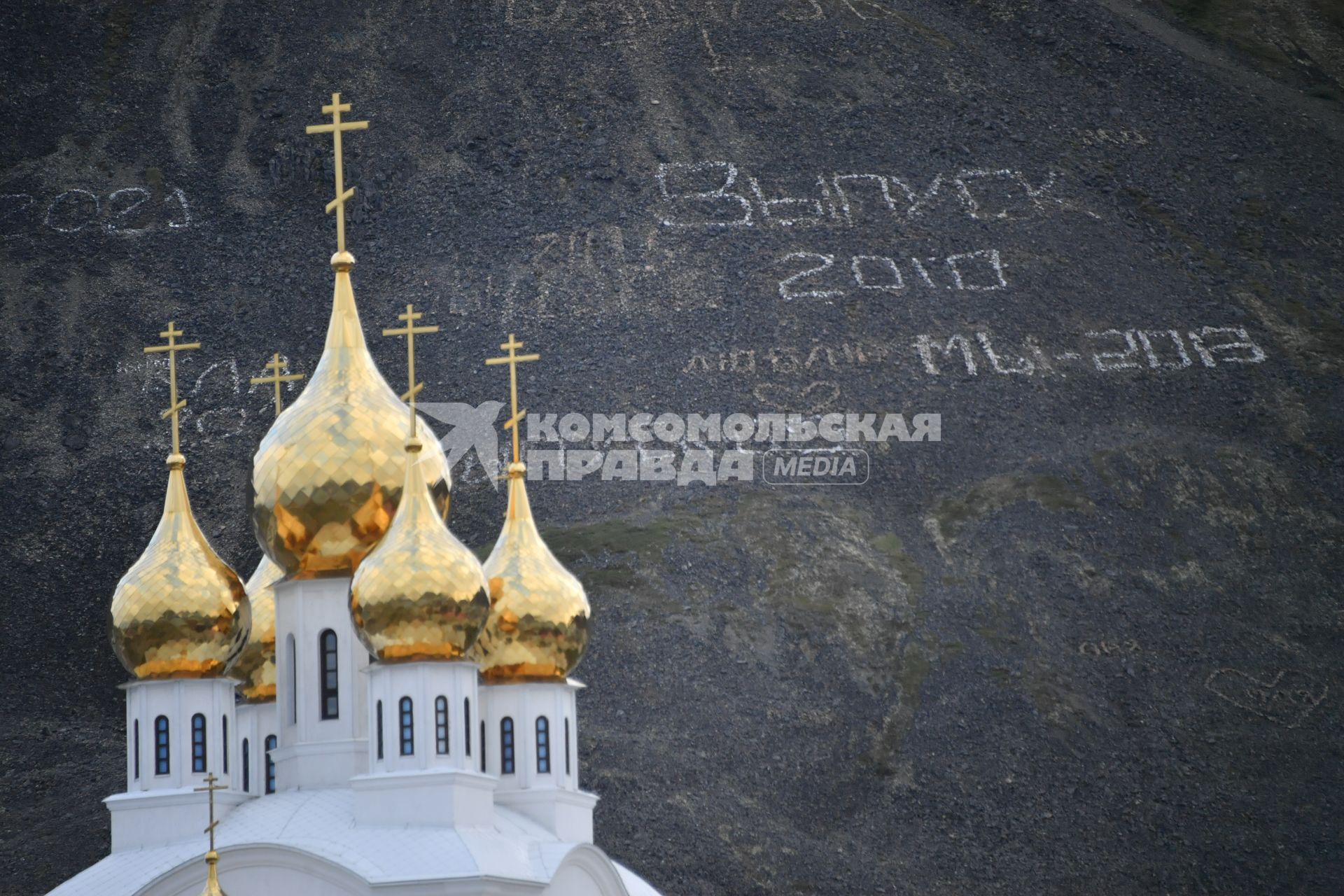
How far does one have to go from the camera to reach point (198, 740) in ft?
61.2

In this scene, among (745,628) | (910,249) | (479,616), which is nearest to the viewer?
(479,616)

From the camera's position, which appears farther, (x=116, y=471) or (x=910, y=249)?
(x=910, y=249)

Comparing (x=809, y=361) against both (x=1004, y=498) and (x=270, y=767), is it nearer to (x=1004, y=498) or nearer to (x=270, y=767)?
(x=1004, y=498)

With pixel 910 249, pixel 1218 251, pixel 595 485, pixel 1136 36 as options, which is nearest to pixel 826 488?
pixel 595 485

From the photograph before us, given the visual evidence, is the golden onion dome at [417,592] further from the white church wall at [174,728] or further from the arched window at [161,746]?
the arched window at [161,746]

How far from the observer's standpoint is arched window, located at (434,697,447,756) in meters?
17.0

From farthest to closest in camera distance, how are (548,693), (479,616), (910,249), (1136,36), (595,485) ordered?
(1136,36), (910,249), (595,485), (548,693), (479,616)

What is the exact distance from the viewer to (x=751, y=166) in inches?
1912

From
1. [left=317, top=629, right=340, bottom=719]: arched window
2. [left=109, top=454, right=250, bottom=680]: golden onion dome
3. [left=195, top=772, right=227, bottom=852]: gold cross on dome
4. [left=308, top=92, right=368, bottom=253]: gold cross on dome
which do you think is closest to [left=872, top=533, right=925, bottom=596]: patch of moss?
[left=308, top=92, right=368, bottom=253]: gold cross on dome

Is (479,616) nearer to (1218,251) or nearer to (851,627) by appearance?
(851,627)

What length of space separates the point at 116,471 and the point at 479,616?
2446cm

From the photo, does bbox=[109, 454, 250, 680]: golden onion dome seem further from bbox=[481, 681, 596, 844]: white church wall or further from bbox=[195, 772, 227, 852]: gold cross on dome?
bbox=[481, 681, 596, 844]: white church wall

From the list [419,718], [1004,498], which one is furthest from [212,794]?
[1004,498]

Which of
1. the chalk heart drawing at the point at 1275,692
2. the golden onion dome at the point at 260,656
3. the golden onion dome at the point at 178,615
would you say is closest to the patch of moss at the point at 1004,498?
the chalk heart drawing at the point at 1275,692
